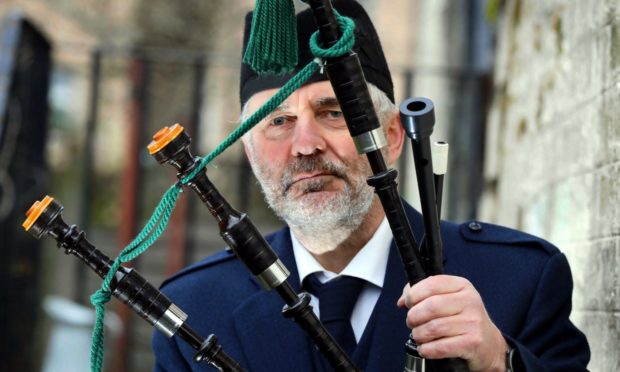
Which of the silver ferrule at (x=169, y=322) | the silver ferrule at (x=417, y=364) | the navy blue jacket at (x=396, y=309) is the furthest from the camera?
the navy blue jacket at (x=396, y=309)

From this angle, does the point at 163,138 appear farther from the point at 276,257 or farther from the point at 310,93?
the point at 310,93

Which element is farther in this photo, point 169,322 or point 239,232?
point 169,322

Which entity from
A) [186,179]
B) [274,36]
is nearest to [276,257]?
[186,179]

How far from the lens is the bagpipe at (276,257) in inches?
65.4

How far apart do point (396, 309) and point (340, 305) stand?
15cm

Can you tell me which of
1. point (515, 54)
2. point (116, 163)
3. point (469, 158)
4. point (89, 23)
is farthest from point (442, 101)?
point (89, 23)

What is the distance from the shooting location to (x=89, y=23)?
1198cm

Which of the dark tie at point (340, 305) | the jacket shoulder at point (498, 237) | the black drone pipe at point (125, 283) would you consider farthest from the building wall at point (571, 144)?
the black drone pipe at point (125, 283)

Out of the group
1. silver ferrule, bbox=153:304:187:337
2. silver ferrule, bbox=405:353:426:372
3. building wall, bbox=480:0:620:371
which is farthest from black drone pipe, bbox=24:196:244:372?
building wall, bbox=480:0:620:371

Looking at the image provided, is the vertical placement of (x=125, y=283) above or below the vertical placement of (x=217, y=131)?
above

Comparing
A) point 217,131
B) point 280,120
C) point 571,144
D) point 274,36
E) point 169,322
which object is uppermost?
point 274,36

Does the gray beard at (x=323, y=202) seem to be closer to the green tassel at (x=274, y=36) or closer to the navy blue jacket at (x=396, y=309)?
the navy blue jacket at (x=396, y=309)

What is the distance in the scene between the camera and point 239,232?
177 cm

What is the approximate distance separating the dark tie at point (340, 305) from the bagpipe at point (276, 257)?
0.48m
